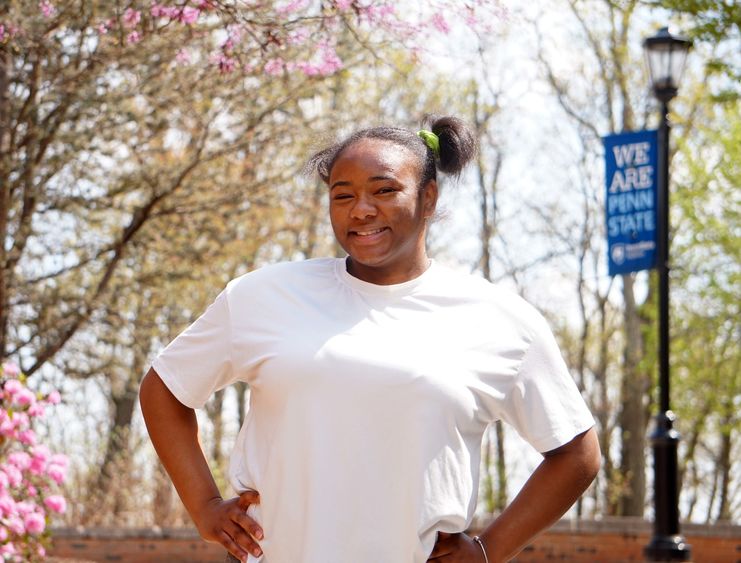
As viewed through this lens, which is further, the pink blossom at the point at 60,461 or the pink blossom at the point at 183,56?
the pink blossom at the point at 183,56

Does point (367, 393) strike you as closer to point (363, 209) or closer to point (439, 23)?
point (363, 209)

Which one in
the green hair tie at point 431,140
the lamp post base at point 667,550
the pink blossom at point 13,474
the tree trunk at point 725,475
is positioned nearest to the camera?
the green hair tie at point 431,140

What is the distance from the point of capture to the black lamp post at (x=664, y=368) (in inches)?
438

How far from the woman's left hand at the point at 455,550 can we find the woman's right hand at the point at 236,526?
38 cm

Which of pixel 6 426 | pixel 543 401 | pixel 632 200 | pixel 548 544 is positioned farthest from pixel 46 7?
pixel 548 544

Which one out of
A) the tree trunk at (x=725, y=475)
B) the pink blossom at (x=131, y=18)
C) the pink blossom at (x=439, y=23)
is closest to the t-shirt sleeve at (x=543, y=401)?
the pink blossom at (x=439, y=23)

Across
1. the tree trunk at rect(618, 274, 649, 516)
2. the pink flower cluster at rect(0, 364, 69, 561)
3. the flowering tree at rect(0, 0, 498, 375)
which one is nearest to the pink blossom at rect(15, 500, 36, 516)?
the pink flower cluster at rect(0, 364, 69, 561)

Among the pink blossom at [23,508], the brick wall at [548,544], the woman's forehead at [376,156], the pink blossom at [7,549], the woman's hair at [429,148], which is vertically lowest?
the brick wall at [548,544]

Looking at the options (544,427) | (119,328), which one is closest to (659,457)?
(119,328)

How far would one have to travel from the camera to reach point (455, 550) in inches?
115

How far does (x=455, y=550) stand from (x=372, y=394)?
0.42 meters

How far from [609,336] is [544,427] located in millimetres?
23886

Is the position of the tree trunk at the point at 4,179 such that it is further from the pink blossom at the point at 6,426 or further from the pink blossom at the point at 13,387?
the pink blossom at the point at 6,426

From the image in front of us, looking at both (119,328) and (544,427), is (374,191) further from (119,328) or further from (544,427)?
(119,328)
